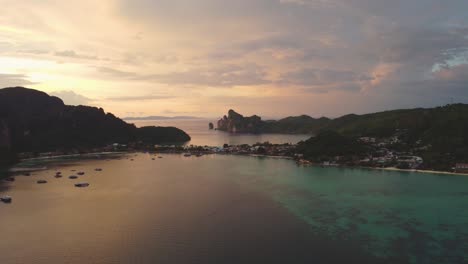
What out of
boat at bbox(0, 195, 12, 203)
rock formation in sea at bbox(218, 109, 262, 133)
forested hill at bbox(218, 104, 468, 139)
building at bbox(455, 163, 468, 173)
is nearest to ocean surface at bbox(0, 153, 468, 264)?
boat at bbox(0, 195, 12, 203)

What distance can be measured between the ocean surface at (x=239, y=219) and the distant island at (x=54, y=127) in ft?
111

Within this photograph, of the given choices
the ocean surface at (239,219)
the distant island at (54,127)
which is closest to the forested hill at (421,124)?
the ocean surface at (239,219)

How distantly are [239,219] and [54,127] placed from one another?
69017mm

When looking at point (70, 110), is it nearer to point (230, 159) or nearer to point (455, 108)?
point (230, 159)

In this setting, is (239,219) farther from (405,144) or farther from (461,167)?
(405,144)

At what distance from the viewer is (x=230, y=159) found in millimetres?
58281

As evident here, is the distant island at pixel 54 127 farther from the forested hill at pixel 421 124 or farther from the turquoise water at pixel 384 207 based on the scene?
the forested hill at pixel 421 124

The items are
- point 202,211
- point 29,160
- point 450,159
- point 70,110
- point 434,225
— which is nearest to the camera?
point 434,225

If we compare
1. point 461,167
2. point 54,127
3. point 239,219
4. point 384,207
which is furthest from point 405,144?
point 54,127

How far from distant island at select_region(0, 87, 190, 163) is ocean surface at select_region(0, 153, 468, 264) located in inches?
1327

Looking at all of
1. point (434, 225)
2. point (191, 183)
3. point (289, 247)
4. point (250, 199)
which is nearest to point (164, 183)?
point (191, 183)

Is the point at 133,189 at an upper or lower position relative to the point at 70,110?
lower

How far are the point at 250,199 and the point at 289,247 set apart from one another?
36.4 ft

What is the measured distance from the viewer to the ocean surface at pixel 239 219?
1680cm
